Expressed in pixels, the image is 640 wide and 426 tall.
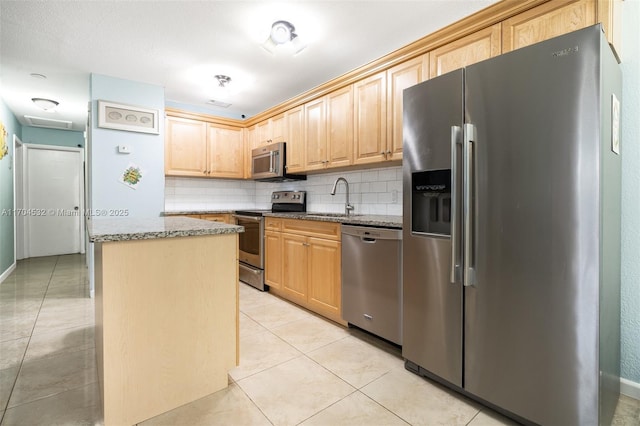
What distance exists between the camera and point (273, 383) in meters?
1.83

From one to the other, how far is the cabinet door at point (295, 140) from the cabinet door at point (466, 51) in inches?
64.2

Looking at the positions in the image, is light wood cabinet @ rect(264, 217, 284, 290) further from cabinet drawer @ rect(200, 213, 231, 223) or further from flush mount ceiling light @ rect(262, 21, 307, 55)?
flush mount ceiling light @ rect(262, 21, 307, 55)

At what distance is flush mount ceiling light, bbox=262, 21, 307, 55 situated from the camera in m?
2.32

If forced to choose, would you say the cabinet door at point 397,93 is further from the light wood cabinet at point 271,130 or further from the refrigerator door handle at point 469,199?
the light wood cabinet at point 271,130

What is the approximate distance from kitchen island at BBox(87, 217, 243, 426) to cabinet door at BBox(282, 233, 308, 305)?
1.26 m

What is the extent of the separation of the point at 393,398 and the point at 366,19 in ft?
7.99

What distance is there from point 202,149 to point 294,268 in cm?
224

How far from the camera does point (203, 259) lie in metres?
1.67

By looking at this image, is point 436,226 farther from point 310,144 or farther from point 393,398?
point 310,144

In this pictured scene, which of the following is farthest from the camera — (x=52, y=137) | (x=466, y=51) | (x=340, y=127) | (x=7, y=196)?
(x=52, y=137)

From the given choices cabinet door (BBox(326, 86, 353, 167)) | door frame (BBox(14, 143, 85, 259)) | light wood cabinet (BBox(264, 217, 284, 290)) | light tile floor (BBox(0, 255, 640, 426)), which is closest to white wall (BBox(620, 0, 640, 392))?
light tile floor (BBox(0, 255, 640, 426))

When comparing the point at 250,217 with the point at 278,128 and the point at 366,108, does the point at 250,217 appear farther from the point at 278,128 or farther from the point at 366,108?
the point at 366,108

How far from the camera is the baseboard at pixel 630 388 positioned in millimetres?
1703

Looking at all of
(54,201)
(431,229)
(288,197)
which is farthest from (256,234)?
(54,201)
